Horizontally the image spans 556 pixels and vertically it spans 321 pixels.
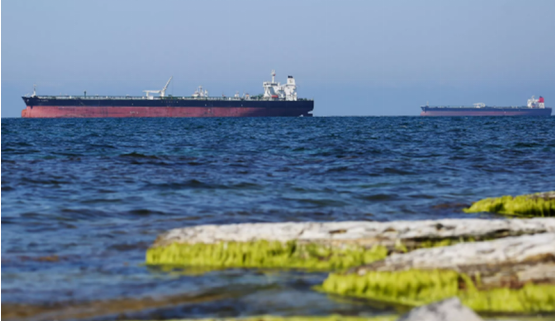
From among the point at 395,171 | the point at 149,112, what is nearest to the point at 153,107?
the point at 149,112

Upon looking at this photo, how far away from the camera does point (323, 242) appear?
4.93 meters

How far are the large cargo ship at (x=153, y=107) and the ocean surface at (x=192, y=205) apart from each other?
78676mm

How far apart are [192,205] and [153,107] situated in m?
91.8

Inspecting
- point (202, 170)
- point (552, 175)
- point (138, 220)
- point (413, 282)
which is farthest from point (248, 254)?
point (552, 175)

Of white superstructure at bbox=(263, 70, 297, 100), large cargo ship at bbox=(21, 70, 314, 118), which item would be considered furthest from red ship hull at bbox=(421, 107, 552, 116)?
large cargo ship at bbox=(21, 70, 314, 118)

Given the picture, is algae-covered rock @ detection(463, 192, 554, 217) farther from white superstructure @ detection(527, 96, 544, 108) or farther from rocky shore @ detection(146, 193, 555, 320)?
white superstructure @ detection(527, 96, 544, 108)

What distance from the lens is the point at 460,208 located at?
819 centimetres

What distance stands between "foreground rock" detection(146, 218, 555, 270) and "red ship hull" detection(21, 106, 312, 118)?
306 feet

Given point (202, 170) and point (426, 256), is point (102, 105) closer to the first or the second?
point (202, 170)

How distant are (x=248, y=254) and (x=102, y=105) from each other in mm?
94081

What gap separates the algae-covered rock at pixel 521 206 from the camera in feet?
23.5

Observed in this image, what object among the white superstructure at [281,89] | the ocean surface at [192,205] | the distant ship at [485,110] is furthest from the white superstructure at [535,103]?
the ocean surface at [192,205]

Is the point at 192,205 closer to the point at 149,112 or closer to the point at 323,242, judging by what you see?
the point at 323,242

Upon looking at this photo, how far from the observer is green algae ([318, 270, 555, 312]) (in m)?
3.54
